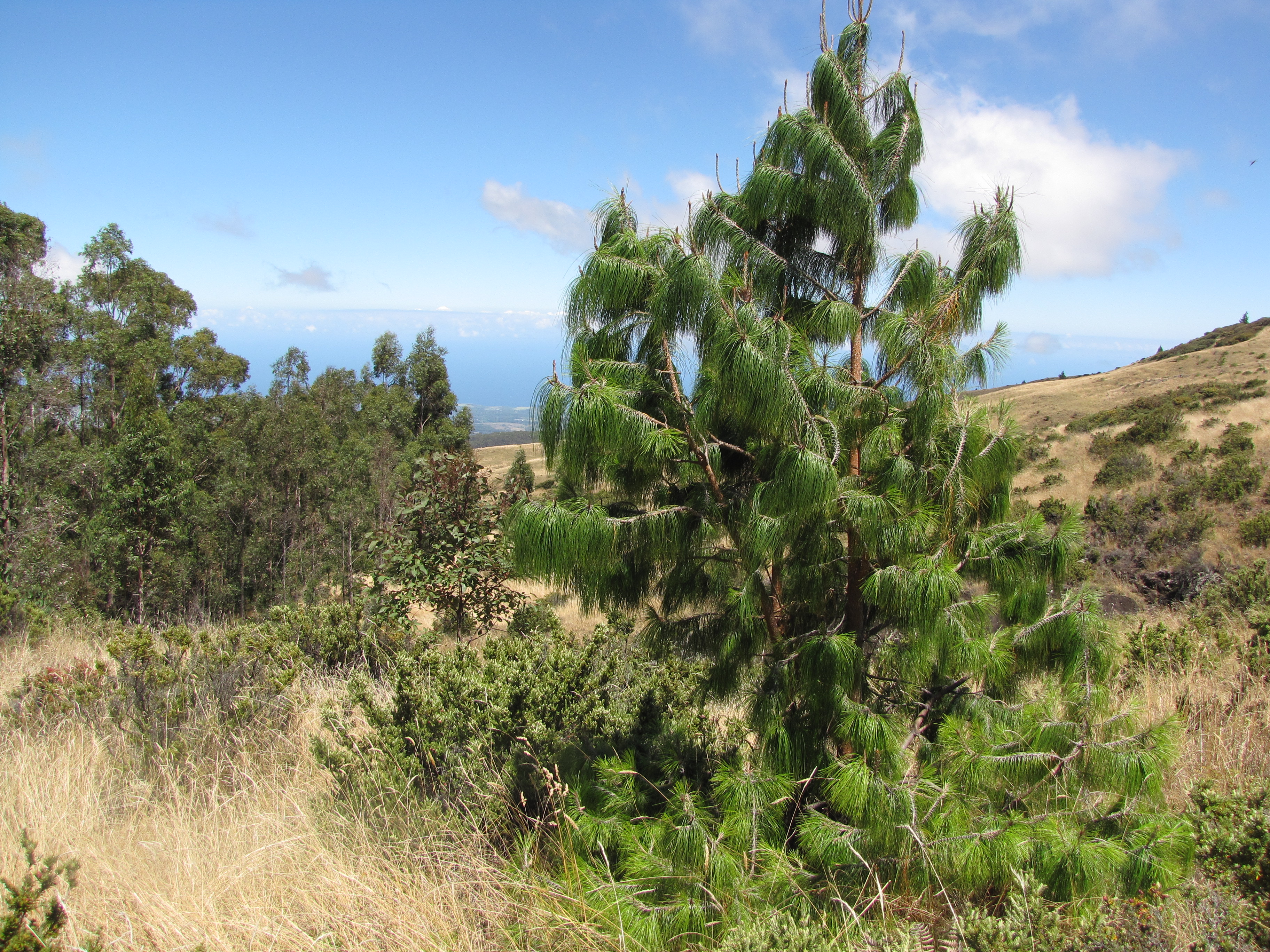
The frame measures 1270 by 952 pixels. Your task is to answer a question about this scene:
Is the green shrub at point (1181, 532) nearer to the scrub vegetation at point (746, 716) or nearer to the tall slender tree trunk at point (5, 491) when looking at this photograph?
the scrub vegetation at point (746, 716)

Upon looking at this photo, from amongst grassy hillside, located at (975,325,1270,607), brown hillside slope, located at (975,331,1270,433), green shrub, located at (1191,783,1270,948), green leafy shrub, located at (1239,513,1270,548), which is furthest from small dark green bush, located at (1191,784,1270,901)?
brown hillside slope, located at (975,331,1270,433)

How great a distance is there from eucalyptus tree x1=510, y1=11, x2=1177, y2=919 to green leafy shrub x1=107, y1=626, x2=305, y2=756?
255 centimetres

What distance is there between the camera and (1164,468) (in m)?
17.9

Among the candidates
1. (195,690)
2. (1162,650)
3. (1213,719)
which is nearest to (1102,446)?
(1162,650)

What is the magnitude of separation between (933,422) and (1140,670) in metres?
3.67

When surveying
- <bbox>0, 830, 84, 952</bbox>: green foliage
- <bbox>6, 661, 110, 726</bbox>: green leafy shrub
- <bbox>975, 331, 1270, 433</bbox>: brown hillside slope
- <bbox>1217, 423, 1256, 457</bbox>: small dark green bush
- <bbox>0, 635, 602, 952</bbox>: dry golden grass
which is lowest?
<bbox>0, 635, 602, 952</bbox>: dry golden grass

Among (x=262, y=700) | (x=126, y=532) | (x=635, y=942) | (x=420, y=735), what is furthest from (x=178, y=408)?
(x=635, y=942)

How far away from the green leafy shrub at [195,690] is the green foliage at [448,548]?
2.46 metres

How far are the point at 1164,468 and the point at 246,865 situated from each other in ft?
70.7

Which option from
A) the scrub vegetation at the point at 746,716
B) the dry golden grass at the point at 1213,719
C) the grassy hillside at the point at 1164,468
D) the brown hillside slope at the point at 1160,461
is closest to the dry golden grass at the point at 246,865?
the scrub vegetation at the point at 746,716

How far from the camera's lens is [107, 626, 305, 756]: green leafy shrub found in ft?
12.8

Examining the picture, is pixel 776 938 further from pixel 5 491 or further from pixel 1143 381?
pixel 1143 381

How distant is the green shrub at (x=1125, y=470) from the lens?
1794 centimetres

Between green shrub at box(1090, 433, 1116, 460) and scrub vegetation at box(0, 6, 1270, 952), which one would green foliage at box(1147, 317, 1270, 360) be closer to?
green shrub at box(1090, 433, 1116, 460)
